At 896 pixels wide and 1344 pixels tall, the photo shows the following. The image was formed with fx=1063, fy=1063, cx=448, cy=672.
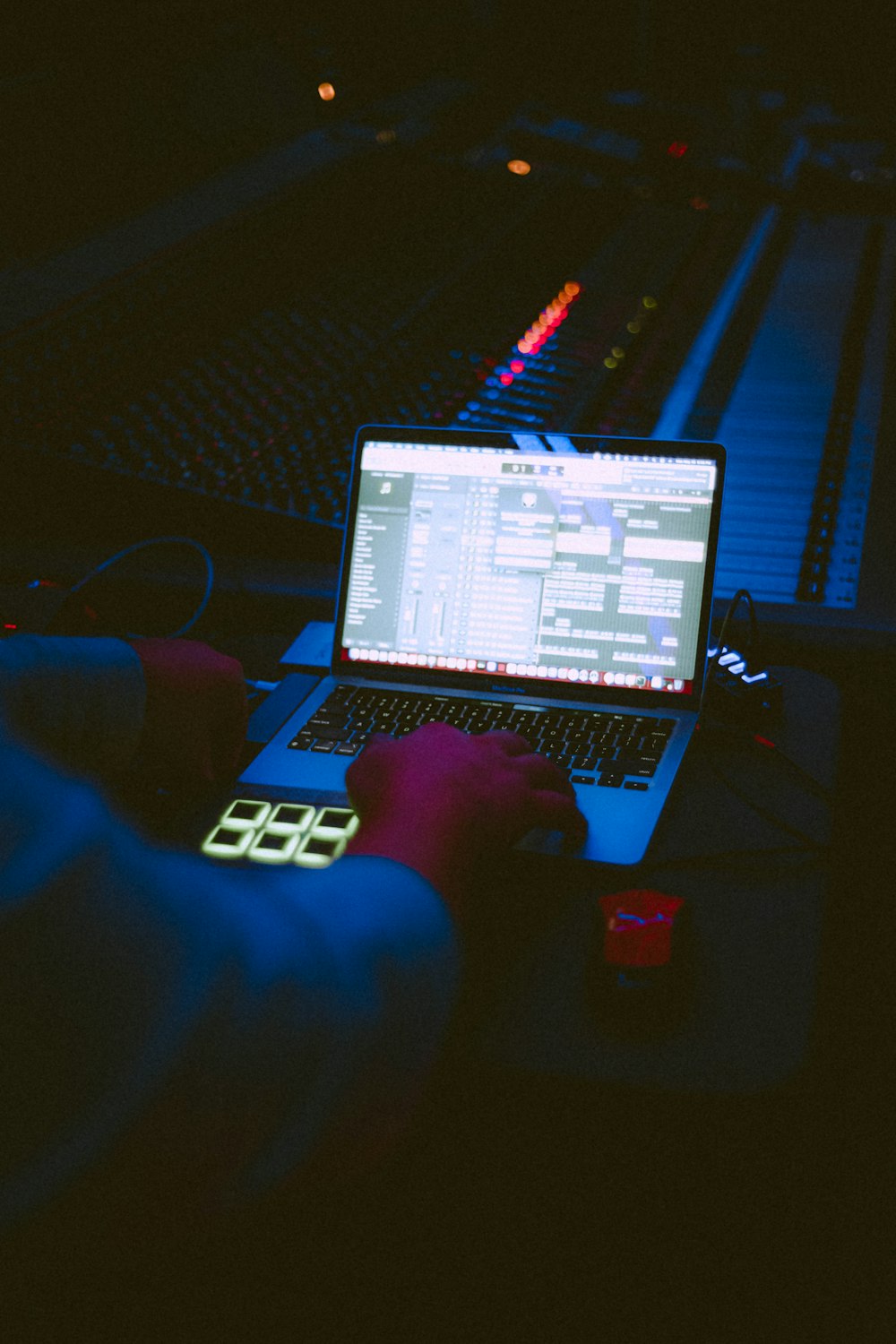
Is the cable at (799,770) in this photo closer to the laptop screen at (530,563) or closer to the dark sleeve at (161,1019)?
the laptop screen at (530,563)

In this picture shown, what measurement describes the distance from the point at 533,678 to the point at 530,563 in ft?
0.43

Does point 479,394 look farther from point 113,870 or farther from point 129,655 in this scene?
point 113,870

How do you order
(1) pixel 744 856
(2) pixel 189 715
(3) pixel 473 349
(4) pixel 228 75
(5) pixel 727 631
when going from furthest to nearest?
(4) pixel 228 75 < (3) pixel 473 349 < (5) pixel 727 631 < (2) pixel 189 715 < (1) pixel 744 856

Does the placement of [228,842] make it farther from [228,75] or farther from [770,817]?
[228,75]

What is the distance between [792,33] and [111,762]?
339 inches

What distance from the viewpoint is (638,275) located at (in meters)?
3.00

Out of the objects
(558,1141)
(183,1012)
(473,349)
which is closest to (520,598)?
(558,1141)

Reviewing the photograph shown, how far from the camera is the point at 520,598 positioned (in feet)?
3.96

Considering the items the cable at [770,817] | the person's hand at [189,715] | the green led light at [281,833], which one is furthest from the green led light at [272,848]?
the cable at [770,817]

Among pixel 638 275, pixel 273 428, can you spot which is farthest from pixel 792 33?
pixel 273 428

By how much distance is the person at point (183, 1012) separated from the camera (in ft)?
1.56

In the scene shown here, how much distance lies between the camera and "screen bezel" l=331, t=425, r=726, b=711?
1151 millimetres

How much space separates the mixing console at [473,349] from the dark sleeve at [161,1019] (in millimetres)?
975

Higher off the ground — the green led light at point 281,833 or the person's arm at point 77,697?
the person's arm at point 77,697
